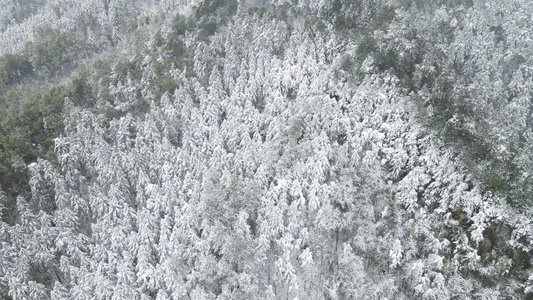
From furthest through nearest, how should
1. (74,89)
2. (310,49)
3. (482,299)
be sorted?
(74,89), (310,49), (482,299)

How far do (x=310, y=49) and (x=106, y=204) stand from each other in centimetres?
4494

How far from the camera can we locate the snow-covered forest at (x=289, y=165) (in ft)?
141

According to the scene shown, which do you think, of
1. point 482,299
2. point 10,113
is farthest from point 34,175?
point 482,299

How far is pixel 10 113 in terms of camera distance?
74062 mm

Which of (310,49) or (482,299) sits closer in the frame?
(482,299)

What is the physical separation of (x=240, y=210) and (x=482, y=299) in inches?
1090

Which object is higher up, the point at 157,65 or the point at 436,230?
the point at 157,65

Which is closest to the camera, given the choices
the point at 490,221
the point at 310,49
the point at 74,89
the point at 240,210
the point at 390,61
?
the point at 490,221

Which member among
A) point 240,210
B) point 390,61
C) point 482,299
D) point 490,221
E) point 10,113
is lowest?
point 482,299

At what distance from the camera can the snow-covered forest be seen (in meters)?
42.9

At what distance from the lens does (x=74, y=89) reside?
261 ft

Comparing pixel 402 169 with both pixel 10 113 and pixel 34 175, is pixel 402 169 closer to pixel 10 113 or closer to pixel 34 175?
pixel 34 175

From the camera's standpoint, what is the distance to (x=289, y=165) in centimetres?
5425

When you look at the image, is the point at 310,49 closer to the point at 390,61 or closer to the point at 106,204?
the point at 390,61
